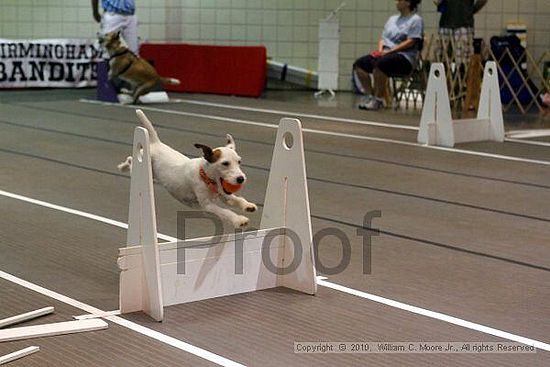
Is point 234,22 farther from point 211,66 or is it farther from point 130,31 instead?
point 130,31

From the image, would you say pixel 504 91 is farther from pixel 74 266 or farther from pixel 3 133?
pixel 74 266

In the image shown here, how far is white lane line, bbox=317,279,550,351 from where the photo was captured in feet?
9.62

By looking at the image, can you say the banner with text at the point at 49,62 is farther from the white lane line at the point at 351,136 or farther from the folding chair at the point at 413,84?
the folding chair at the point at 413,84

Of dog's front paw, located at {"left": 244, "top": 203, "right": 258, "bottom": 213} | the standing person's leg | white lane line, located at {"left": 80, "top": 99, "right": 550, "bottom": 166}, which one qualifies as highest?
the standing person's leg

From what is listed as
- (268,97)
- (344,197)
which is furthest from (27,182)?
(268,97)

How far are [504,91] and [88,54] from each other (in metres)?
4.92

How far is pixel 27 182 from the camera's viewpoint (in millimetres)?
5566

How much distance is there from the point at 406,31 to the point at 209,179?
22.0 ft

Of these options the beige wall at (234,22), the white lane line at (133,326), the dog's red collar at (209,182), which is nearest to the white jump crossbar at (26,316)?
the white lane line at (133,326)

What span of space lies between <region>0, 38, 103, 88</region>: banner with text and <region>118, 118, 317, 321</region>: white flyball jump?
8405 millimetres

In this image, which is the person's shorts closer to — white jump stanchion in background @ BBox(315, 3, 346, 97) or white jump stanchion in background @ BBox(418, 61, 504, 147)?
white jump stanchion in background @ BBox(315, 3, 346, 97)

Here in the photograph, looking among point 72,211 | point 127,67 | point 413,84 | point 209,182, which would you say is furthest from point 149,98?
point 209,182

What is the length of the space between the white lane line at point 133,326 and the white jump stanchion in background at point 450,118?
4394mm

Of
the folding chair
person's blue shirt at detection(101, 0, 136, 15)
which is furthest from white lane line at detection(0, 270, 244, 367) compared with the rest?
person's blue shirt at detection(101, 0, 136, 15)
